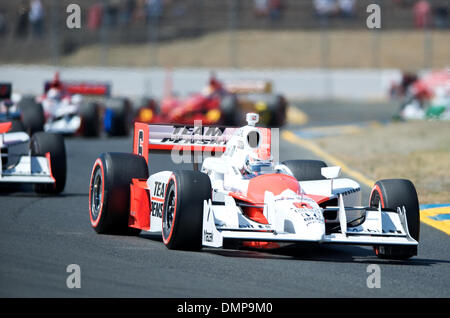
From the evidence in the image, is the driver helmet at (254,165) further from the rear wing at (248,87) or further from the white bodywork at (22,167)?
the rear wing at (248,87)

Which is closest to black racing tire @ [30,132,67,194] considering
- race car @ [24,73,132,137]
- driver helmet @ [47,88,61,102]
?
race car @ [24,73,132,137]

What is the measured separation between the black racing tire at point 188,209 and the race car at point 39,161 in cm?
464

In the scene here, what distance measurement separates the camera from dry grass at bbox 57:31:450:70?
43469mm

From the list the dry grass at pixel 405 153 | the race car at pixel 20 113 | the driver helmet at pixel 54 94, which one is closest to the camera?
the race car at pixel 20 113

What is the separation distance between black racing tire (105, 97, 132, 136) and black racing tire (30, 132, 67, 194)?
10800 mm

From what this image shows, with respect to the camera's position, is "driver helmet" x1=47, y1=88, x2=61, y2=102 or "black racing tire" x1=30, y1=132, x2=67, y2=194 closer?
"black racing tire" x1=30, y1=132, x2=67, y2=194

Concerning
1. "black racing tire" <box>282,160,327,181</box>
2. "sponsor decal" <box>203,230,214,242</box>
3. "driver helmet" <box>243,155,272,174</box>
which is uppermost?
"driver helmet" <box>243,155,272,174</box>

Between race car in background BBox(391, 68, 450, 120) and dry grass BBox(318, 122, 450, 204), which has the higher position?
race car in background BBox(391, 68, 450, 120)

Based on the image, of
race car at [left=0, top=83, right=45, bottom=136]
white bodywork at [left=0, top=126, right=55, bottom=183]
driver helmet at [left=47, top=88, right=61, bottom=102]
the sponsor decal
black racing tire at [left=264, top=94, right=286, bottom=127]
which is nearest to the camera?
the sponsor decal

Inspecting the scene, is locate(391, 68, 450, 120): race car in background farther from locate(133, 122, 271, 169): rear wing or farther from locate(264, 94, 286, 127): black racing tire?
locate(133, 122, 271, 169): rear wing

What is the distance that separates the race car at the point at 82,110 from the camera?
77.8 feet

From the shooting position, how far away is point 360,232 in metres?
9.36

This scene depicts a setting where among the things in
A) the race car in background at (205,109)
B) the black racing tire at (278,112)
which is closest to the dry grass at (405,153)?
the black racing tire at (278,112)

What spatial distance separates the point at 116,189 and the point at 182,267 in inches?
86.1
